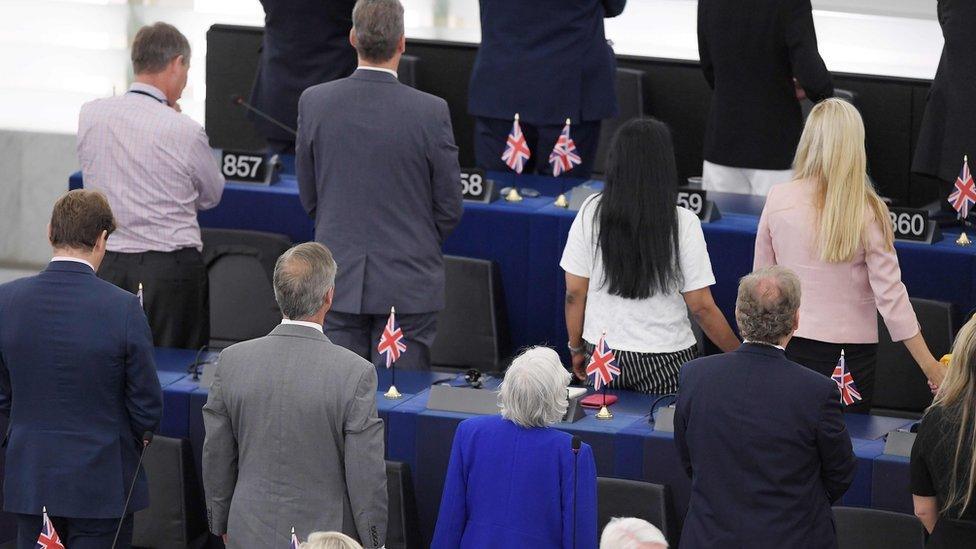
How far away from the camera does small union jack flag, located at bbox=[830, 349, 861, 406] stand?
4086mm

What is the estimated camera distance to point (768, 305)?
3355 millimetres

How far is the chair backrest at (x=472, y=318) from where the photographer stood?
545 centimetres

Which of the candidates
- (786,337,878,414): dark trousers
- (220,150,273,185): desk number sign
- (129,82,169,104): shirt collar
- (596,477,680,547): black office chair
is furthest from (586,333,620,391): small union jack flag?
(220,150,273,185): desk number sign

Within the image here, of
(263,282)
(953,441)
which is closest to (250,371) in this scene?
(953,441)

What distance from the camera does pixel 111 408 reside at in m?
3.75

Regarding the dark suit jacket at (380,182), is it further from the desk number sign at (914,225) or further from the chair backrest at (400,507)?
the desk number sign at (914,225)

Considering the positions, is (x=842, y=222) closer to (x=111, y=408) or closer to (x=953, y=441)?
(x=953, y=441)

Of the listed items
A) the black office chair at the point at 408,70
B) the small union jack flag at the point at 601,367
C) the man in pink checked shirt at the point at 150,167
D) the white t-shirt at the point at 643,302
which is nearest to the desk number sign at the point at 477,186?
the man in pink checked shirt at the point at 150,167

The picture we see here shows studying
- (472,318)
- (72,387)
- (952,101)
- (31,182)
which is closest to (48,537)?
(72,387)

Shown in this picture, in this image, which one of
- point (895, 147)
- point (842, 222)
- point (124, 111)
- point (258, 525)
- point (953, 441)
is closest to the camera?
point (953, 441)

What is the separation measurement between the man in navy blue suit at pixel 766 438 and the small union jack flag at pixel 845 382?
0.72 meters

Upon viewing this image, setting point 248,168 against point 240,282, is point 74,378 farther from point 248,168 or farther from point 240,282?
point 248,168

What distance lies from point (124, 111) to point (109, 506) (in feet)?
5.08

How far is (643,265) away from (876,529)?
37.8 inches
